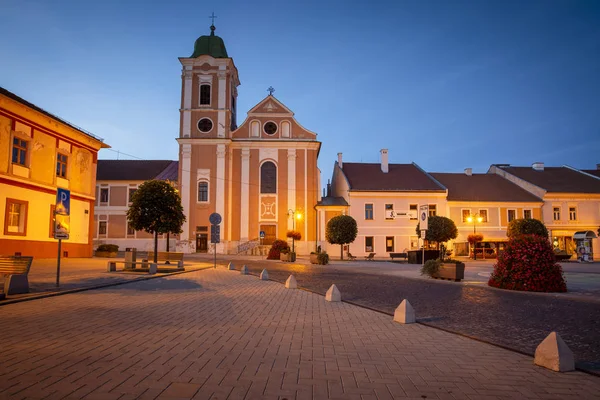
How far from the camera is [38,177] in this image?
79.7 feet

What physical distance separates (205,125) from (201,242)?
44.6ft

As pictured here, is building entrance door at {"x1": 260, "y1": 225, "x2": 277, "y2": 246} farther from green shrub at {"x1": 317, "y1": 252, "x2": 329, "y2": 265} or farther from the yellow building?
the yellow building

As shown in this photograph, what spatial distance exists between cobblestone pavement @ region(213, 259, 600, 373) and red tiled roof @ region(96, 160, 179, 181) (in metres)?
44.2

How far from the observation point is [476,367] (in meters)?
4.91

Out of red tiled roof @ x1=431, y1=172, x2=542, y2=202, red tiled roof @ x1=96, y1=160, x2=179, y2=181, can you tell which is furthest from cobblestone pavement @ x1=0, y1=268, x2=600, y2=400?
red tiled roof @ x1=96, y1=160, x2=179, y2=181

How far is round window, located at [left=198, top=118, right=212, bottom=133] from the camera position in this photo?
49.5 m

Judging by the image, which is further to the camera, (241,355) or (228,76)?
(228,76)

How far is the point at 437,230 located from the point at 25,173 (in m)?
30.0

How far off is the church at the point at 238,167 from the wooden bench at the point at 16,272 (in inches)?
1437

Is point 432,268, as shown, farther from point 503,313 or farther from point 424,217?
point 503,313

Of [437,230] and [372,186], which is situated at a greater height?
[372,186]

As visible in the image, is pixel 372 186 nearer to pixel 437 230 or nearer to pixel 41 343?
pixel 437 230

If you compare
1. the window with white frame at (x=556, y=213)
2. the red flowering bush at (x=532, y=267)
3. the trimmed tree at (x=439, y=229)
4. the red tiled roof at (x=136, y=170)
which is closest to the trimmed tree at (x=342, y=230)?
the trimmed tree at (x=439, y=229)

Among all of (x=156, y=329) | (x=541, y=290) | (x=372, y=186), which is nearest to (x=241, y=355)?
(x=156, y=329)
